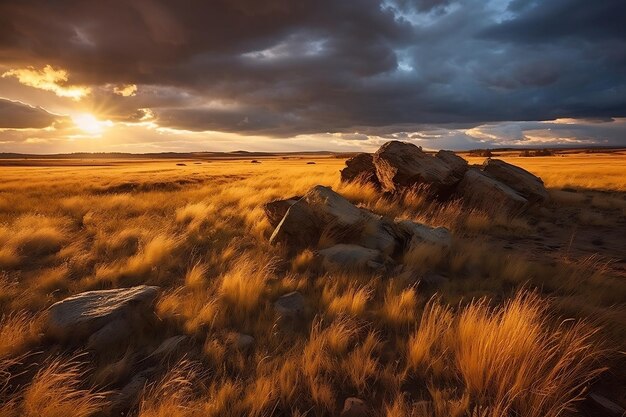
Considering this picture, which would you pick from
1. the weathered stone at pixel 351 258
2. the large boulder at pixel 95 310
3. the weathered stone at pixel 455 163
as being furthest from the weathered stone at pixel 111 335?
the weathered stone at pixel 455 163

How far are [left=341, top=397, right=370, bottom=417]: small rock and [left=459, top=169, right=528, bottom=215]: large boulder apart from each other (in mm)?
9980

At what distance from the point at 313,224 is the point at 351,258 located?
1.63 metres

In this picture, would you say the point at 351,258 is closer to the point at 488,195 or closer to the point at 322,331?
the point at 322,331

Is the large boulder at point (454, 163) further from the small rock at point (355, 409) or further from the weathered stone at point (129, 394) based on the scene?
the weathered stone at point (129, 394)

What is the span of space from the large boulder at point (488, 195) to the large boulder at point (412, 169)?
0.50 meters

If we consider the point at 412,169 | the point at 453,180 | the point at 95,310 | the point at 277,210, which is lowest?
the point at 95,310

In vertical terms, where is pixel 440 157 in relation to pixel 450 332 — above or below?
above

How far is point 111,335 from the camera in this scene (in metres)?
4.72

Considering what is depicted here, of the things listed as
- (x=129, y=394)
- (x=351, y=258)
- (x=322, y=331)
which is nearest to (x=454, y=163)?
(x=351, y=258)

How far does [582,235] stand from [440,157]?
5.66 m

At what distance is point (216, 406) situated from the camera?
138 inches

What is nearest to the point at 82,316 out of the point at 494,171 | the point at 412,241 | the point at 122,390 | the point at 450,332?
the point at 122,390

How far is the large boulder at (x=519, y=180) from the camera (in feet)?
45.5

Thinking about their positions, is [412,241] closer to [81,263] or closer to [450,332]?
[450,332]
